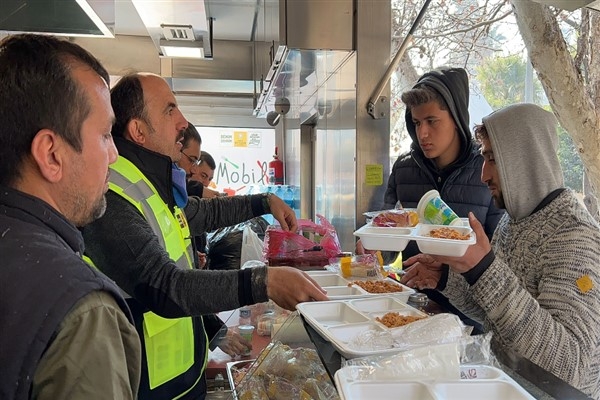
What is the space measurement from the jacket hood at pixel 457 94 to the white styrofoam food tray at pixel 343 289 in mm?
902

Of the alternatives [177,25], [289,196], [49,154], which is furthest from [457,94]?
[289,196]

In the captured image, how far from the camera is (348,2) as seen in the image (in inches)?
105

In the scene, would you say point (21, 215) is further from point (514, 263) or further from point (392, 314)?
point (514, 263)

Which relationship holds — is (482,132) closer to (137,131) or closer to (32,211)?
(137,131)

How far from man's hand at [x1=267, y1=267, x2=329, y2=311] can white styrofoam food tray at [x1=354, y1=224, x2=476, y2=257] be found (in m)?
0.21

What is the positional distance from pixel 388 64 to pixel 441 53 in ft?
5.02

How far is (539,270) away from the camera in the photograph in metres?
1.33

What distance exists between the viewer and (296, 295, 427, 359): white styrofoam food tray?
976 mm

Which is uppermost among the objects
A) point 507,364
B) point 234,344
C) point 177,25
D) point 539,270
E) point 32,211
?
point 177,25

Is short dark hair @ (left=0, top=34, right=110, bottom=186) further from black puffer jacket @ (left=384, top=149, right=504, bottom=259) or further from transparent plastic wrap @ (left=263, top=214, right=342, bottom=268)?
black puffer jacket @ (left=384, top=149, right=504, bottom=259)

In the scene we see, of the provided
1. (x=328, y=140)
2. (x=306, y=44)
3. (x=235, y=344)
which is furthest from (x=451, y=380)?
(x=328, y=140)

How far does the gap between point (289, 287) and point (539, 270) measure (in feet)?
2.34

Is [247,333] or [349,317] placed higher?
[349,317]

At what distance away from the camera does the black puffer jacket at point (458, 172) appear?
2117 mm
